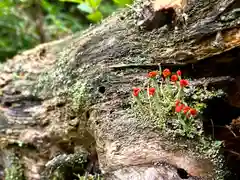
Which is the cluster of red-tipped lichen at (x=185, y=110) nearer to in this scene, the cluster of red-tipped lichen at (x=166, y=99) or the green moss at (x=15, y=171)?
the cluster of red-tipped lichen at (x=166, y=99)

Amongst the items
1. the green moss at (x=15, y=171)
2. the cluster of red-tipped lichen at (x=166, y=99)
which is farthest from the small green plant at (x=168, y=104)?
the green moss at (x=15, y=171)

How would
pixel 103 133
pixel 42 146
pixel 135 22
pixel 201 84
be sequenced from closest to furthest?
pixel 201 84, pixel 103 133, pixel 135 22, pixel 42 146

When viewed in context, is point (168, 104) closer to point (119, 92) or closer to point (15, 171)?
point (119, 92)

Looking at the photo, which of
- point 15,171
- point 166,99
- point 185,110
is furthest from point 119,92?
point 15,171

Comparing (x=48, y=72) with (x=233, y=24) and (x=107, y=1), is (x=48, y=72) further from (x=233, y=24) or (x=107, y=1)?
(x=107, y=1)

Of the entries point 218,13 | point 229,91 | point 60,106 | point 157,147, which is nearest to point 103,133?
point 157,147
